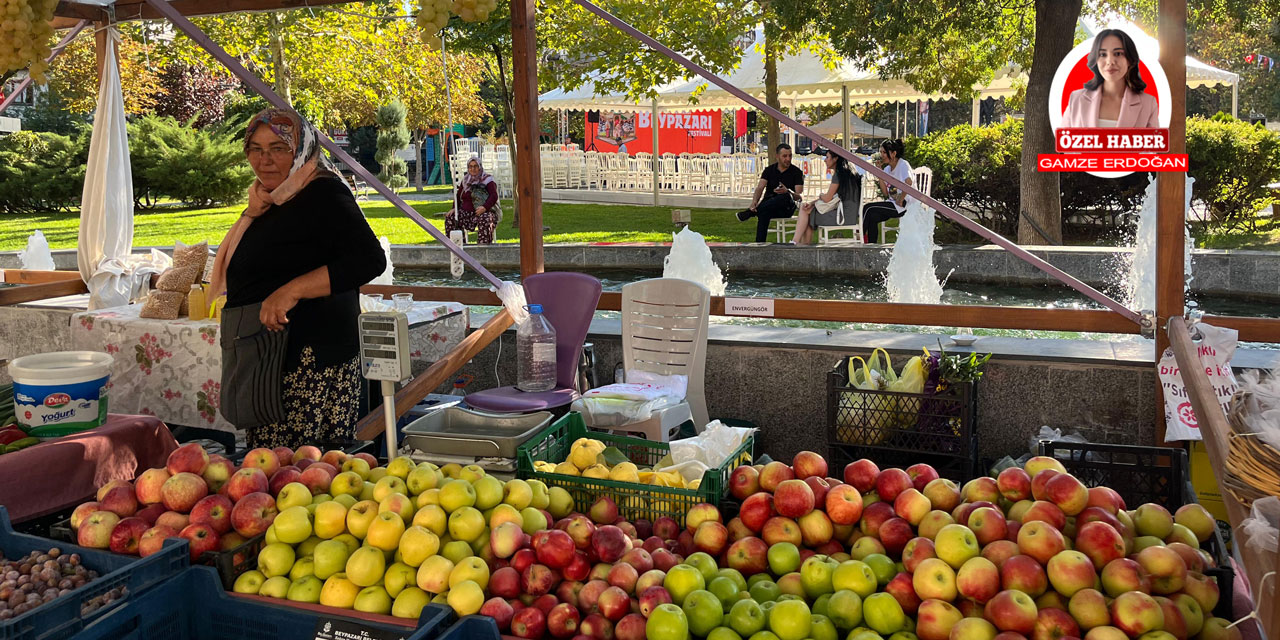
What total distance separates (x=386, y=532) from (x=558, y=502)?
46 cm

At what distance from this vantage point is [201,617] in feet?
7.24

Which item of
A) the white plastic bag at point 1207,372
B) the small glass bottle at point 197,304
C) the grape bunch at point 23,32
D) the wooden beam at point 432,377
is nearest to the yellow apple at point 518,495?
the wooden beam at point 432,377

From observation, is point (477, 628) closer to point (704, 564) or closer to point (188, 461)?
point (704, 564)

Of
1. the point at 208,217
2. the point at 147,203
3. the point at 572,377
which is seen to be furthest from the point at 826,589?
the point at 147,203

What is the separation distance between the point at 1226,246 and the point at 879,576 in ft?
38.4

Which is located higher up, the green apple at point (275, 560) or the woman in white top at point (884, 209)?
the woman in white top at point (884, 209)

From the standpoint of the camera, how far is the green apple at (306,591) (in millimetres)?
2145

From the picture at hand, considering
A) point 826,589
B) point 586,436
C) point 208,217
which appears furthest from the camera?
point 208,217

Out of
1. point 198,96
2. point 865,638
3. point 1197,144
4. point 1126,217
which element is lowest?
point 865,638

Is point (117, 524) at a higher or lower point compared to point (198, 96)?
lower

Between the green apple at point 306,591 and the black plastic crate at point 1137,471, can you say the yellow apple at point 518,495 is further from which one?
the black plastic crate at point 1137,471

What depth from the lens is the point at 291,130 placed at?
345cm

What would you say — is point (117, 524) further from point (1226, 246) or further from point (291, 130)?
point (1226, 246)
